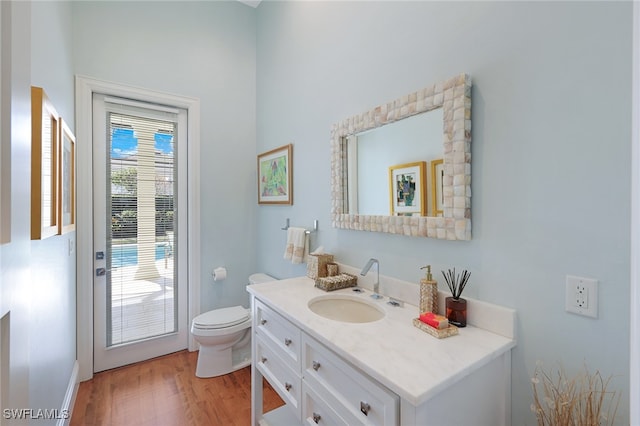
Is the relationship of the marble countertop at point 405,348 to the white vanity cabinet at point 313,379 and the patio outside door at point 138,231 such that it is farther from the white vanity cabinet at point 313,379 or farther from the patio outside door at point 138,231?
the patio outside door at point 138,231

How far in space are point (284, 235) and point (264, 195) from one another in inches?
19.1

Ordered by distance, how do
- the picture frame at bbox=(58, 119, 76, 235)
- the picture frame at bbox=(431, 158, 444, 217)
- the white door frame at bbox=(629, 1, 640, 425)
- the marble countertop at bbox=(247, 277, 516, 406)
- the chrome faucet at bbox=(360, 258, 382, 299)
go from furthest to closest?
the chrome faucet at bbox=(360, 258, 382, 299) → the picture frame at bbox=(58, 119, 76, 235) → the picture frame at bbox=(431, 158, 444, 217) → the marble countertop at bbox=(247, 277, 516, 406) → the white door frame at bbox=(629, 1, 640, 425)

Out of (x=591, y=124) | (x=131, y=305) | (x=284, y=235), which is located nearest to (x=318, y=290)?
(x=284, y=235)

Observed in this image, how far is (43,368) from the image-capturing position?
123 centimetres

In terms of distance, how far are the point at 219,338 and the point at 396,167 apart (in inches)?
69.4

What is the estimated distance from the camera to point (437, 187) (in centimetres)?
126

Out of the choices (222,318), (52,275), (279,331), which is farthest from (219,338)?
(52,275)

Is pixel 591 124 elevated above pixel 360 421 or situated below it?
above

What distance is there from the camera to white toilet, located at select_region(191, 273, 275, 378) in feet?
7.06

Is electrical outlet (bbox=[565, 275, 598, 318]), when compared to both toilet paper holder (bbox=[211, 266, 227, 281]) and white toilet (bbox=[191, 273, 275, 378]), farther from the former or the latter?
toilet paper holder (bbox=[211, 266, 227, 281])

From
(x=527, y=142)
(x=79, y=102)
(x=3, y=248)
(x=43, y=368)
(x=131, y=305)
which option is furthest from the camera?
(x=131, y=305)

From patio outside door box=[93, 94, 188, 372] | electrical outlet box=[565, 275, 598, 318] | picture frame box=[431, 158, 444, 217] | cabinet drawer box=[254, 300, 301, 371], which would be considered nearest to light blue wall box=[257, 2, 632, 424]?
electrical outlet box=[565, 275, 598, 318]

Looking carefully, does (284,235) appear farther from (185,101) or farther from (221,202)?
(185,101)

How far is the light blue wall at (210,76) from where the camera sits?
225 cm
